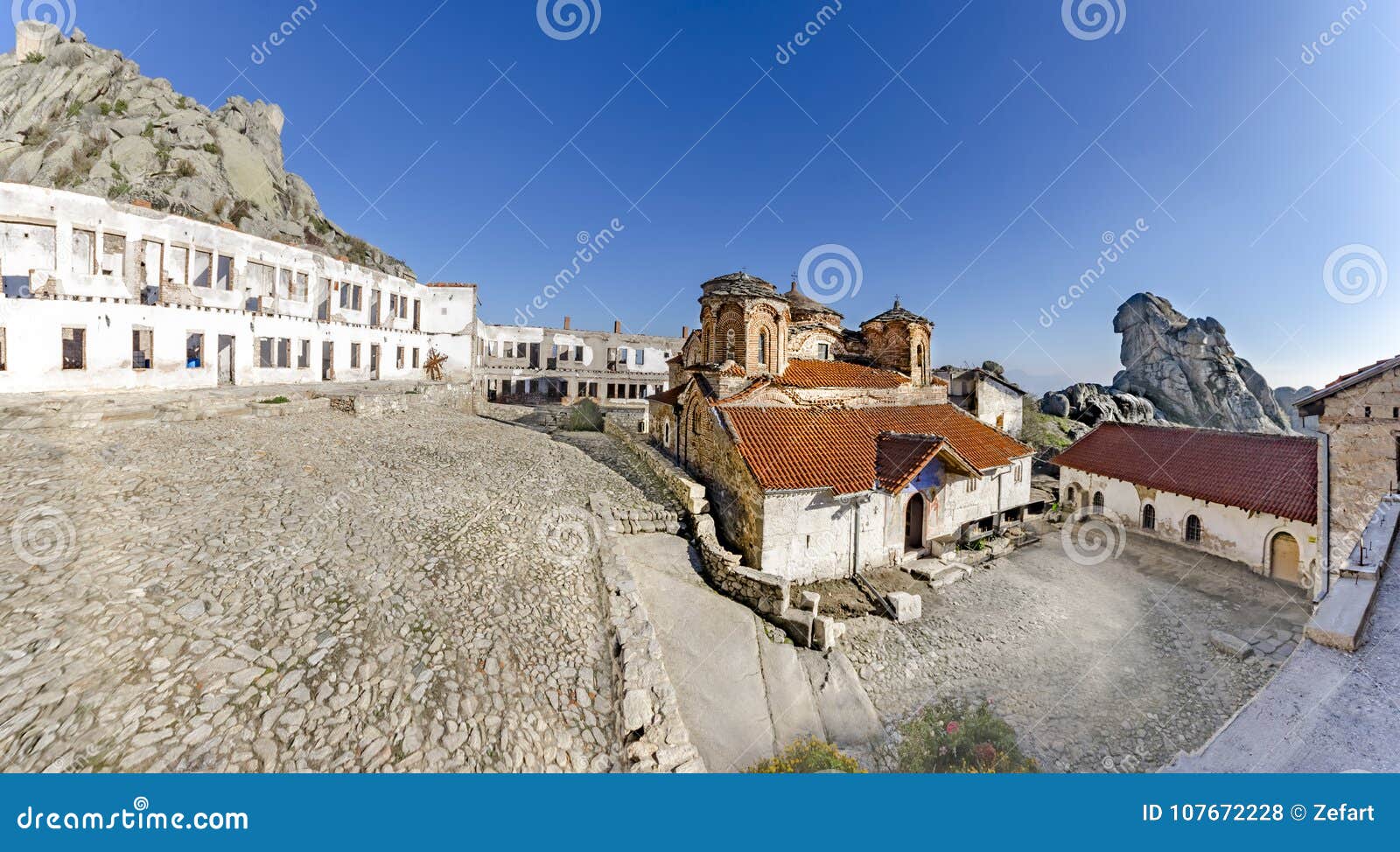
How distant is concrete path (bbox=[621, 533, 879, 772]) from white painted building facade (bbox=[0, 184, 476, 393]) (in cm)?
2041

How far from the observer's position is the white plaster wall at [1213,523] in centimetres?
1270

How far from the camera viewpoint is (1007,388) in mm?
27453

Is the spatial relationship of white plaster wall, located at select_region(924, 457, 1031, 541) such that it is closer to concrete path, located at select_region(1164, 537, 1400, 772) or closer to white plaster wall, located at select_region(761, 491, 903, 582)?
white plaster wall, located at select_region(761, 491, 903, 582)

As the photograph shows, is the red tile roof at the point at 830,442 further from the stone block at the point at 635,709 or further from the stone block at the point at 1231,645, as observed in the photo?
the stone block at the point at 1231,645

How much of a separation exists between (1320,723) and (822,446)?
9.70 meters

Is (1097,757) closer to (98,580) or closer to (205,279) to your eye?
(98,580)

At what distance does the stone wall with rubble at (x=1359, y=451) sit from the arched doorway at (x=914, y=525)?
781 cm

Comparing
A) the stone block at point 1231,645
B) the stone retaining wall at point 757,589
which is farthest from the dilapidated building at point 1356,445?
the stone retaining wall at point 757,589

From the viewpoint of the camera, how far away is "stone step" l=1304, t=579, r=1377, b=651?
4.39 m

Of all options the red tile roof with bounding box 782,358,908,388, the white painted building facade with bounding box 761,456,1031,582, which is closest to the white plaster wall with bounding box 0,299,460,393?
the red tile roof with bounding box 782,358,908,388

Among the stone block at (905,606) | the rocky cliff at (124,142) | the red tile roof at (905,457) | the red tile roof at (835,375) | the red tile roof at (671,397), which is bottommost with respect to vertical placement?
the stone block at (905,606)

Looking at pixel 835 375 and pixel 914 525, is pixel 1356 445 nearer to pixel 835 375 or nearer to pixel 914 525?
pixel 914 525

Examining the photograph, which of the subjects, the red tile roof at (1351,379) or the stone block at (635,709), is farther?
the red tile roof at (1351,379)

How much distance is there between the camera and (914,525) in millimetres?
13922
